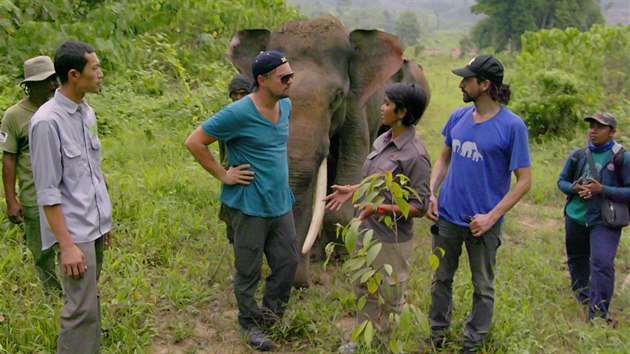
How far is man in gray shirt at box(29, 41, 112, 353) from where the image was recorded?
9.51 feet

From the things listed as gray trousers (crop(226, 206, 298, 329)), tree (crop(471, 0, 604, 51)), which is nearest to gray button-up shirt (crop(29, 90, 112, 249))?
gray trousers (crop(226, 206, 298, 329))

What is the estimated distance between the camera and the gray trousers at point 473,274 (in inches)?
145

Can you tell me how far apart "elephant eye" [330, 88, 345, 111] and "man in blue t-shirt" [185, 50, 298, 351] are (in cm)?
84

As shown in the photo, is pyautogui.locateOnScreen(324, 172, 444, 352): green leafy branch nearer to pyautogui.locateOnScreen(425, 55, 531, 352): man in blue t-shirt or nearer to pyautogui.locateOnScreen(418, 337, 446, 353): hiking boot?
pyautogui.locateOnScreen(425, 55, 531, 352): man in blue t-shirt

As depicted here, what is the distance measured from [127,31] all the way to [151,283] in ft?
19.4

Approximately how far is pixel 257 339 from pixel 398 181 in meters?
1.24

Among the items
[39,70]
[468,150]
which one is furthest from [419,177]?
[39,70]

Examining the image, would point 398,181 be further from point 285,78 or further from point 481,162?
point 285,78

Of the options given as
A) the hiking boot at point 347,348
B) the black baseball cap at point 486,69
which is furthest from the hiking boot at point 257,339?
the black baseball cap at point 486,69

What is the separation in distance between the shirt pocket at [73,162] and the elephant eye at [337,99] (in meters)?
2.05

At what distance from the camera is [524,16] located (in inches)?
1291

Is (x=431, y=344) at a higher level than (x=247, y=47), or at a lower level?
lower

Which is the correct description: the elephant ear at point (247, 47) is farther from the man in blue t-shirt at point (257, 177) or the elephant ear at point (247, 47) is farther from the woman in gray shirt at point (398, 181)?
the woman in gray shirt at point (398, 181)

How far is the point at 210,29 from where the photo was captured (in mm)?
11523
